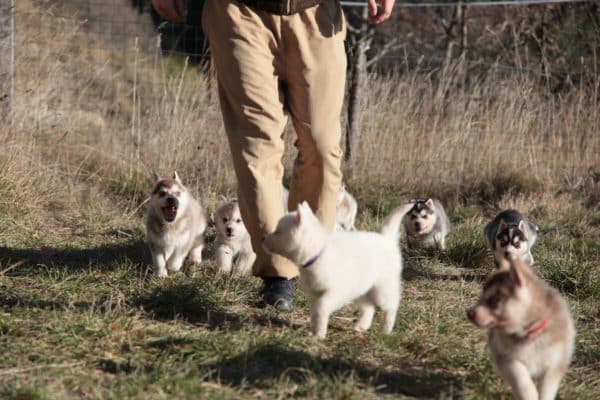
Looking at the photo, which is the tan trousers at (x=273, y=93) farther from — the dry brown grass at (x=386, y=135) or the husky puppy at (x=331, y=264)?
the dry brown grass at (x=386, y=135)

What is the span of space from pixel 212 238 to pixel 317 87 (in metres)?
2.59

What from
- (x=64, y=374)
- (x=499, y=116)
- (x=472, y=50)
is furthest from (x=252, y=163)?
(x=472, y=50)

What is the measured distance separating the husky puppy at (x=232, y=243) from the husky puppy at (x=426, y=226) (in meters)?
1.36

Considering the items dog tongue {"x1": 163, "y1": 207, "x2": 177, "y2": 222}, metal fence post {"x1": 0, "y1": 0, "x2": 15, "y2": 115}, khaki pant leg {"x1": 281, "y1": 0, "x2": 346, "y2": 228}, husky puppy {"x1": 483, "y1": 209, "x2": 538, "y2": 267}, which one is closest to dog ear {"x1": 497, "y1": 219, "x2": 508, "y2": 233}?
husky puppy {"x1": 483, "y1": 209, "x2": 538, "y2": 267}

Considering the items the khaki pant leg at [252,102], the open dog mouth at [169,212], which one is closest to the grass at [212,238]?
the open dog mouth at [169,212]

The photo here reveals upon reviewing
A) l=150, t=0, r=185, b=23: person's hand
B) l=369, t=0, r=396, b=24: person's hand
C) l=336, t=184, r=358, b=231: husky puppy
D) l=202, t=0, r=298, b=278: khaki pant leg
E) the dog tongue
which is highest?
l=369, t=0, r=396, b=24: person's hand

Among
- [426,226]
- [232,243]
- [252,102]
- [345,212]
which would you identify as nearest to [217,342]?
[252,102]

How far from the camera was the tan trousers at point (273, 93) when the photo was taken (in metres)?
4.07

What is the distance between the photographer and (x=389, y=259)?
408 centimetres

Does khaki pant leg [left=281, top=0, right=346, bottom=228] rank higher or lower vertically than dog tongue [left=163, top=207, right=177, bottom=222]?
higher

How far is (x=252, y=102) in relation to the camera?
13.4 feet

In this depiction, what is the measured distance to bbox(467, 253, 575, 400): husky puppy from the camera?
10.3 feet

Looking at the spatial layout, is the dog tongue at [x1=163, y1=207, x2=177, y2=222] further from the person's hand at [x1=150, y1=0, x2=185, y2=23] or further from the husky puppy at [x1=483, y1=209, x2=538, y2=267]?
the husky puppy at [x1=483, y1=209, x2=538, y2=267]

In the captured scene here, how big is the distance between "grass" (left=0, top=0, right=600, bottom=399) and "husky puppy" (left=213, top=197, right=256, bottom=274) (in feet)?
0.54
